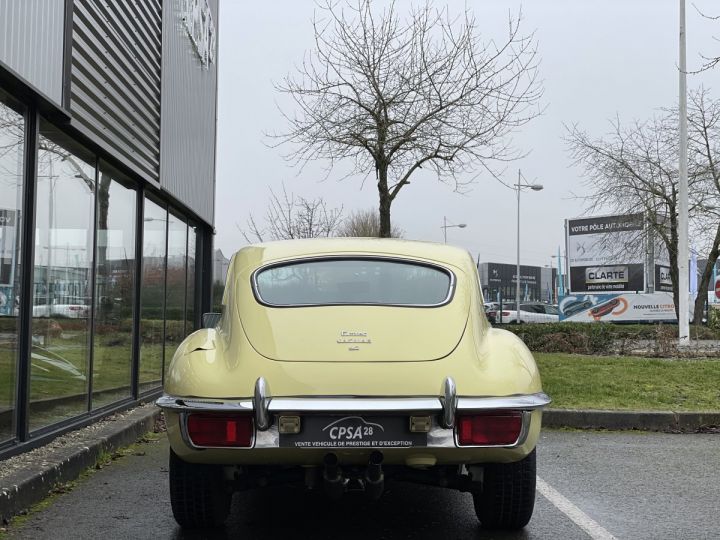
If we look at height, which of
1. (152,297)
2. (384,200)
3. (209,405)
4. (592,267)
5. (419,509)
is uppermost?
(384,200)

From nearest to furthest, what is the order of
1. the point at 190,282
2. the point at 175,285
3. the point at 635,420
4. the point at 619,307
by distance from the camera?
the point at 635,420, the point at 175,285, the point at 190,282, the point at 619,307

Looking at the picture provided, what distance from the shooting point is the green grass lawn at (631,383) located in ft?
28.9

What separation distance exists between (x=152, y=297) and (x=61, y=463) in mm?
5293

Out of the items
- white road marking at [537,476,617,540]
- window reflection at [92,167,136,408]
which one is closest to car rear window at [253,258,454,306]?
white road marking at [537,476,617,540]

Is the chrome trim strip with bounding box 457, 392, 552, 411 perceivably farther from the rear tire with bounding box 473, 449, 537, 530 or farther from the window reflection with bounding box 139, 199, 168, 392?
the window reflection with bounding box 139, 199, 168, 392

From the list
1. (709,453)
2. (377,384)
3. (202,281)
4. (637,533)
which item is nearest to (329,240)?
(377,384)

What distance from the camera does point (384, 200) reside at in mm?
13203

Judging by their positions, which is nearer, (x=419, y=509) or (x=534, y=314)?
(x=419, y=509)

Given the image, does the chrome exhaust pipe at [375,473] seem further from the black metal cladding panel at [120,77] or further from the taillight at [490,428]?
the black metal cladding panel at [120,77]

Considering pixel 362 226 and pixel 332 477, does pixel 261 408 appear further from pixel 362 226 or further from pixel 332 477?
pixel 362 226

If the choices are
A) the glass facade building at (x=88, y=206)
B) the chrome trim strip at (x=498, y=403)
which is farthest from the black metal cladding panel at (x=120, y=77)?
the chrome trim strip at (x=498, y=403)

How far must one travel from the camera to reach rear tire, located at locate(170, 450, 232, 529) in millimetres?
4012

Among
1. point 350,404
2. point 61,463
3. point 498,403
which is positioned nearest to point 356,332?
point 350,404

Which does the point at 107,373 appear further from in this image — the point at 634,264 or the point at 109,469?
the point at 634,264
